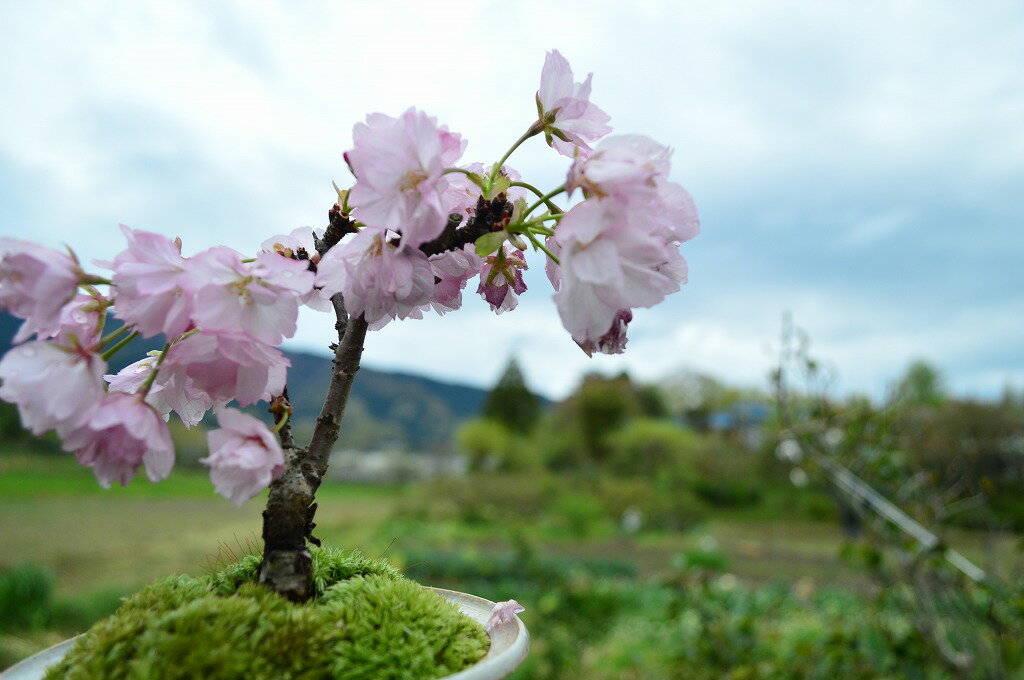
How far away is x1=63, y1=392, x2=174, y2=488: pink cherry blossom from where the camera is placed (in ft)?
2.54

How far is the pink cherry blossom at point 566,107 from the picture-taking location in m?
0.92

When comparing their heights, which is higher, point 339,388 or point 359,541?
point 339,388

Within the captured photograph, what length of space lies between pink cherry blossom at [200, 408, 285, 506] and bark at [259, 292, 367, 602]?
117 millimetres

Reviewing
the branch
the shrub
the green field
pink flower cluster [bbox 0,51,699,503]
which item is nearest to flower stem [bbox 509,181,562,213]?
pink flower cluster [bbox 0,51,699,503]

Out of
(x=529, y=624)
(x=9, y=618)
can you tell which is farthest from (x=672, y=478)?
(x=9, y=618)

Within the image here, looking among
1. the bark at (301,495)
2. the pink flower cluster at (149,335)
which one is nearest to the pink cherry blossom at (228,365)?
the pink flower cluster at (149,335)

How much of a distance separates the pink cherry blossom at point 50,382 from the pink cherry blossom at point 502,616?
1.94 feet

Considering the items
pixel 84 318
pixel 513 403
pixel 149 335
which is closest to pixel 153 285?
pixel 149 335

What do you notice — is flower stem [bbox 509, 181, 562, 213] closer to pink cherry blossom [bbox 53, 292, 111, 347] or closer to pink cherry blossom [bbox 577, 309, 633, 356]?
pink cherry blossom [bbox 577, 309, 633, 356]

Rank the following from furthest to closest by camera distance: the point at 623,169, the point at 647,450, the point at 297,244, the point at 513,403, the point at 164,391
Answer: the point at 513,403 < the point at 647,450 < the point at 297,244 < the point at 164,391 < the point at 623,169

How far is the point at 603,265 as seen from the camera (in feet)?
2.48

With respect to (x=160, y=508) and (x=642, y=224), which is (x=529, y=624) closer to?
(x=642, y=224)

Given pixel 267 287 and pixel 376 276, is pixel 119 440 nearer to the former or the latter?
pixel 267 287

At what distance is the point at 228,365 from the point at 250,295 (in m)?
0.10
